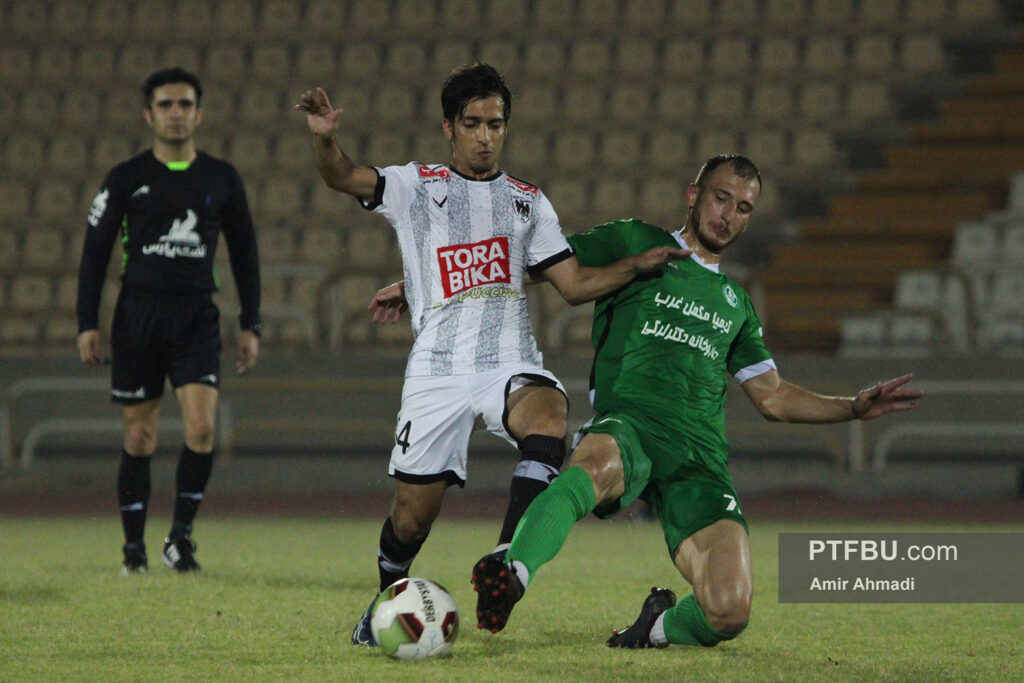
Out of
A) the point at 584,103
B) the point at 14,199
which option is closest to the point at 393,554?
the point at 584,103

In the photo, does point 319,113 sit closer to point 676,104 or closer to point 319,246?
point 319,246

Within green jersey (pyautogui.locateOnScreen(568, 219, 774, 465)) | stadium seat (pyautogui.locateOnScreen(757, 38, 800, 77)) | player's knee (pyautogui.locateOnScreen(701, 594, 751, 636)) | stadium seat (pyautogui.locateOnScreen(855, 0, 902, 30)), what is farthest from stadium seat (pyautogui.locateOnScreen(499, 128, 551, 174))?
player's knee (pyautogui.locateOnScreen(701, 594, 751, 636))

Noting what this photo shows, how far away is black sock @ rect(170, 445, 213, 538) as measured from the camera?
20.3 feet

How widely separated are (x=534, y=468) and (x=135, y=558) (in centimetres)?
267

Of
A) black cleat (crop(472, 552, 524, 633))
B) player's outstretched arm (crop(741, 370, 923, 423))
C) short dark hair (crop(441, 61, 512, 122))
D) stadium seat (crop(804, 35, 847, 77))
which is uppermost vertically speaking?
stadium seat (crop(804, 35, 847, 77))

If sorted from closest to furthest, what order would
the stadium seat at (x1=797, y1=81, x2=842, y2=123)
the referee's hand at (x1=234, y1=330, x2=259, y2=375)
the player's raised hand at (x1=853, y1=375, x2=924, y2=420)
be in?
1. the player's raised hand at (x1=853, y1=375, x2=924, y2=420)
2. the referee's hand at (x1=234, y1=330, x2=259, y2=375)
3. the stadium seat at (x1=797, y1=81, x2=842, y2=123)

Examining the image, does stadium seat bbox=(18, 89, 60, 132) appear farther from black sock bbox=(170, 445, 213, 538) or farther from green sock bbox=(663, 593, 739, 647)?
green sock bbox=(663, 593, 739, 647)

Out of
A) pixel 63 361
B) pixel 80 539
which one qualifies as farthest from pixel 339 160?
pixel 63 361

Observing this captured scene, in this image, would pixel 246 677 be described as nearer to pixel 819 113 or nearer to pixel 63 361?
pixel 63 361

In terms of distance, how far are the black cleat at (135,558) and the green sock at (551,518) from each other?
2778 millimetres

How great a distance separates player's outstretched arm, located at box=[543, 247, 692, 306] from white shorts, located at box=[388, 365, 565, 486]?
319mm

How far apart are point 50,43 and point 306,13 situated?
3042mm

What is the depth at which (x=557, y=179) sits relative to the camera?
44.9 ft

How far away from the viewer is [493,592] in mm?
3467
